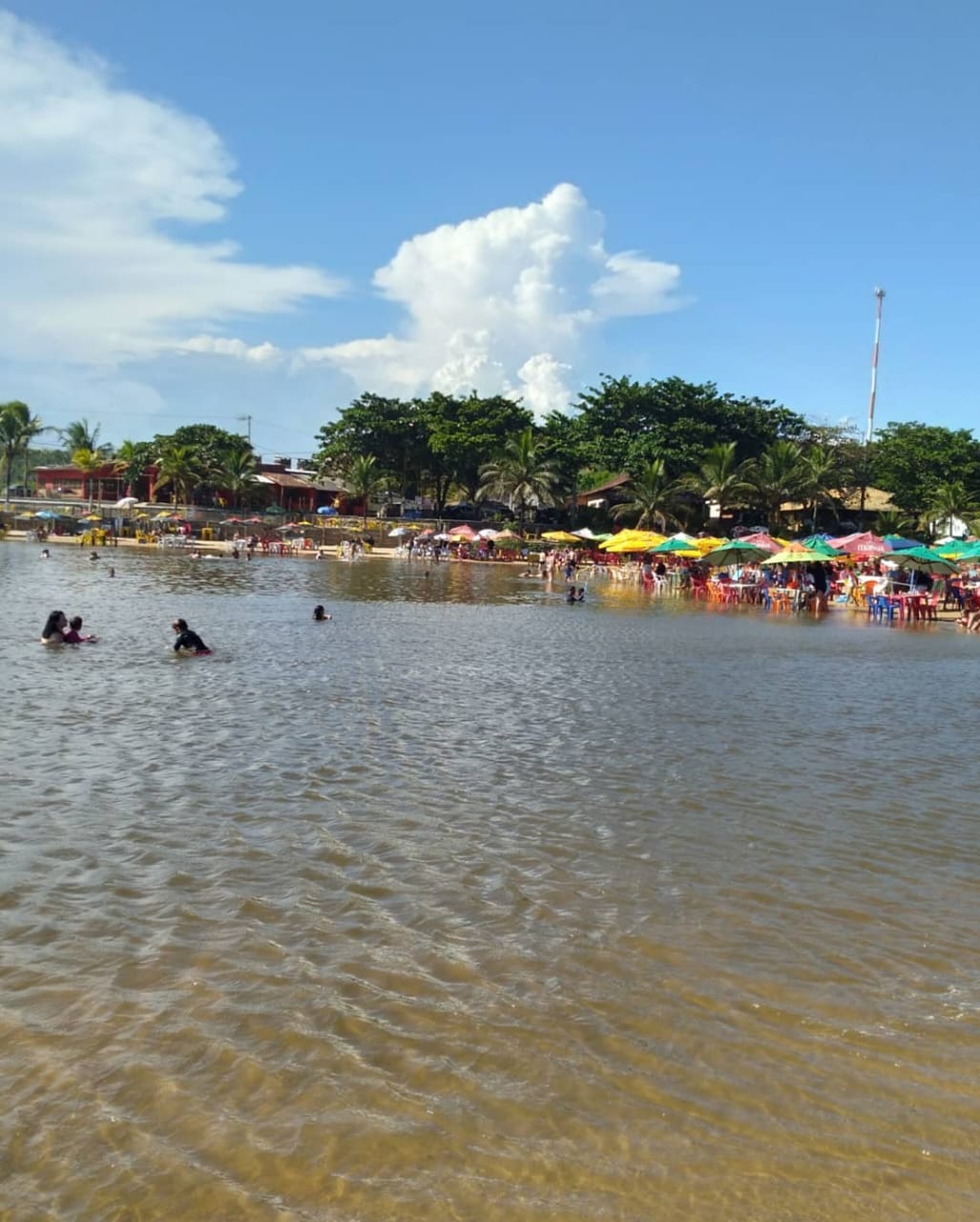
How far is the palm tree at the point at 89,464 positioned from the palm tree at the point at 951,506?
5948cm

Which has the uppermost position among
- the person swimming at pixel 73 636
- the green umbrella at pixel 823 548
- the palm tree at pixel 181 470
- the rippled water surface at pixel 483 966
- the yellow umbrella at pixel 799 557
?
the palm tree at pixel 181 470

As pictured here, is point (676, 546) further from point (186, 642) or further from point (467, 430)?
point (467, 430)

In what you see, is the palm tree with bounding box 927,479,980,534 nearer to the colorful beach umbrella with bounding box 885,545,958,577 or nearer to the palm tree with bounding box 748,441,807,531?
the palm tree with bounding box 748,441,807,531

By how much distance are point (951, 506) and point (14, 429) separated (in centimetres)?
6561

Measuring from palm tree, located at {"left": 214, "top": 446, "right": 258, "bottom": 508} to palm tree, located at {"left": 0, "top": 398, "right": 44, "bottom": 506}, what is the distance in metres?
15.4

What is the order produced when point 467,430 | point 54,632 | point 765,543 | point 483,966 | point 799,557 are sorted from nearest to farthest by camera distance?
point 483,966
point 54,632
point 799,557
point 765,543
point 467,430

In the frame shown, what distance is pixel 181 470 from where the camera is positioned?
2714 inches

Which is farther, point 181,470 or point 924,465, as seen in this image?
point 181,470

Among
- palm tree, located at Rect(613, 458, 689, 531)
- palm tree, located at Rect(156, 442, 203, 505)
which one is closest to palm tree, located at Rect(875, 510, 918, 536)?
palm tree, located at Rect(613, 458, 689, 531)

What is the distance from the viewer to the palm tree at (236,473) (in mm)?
72188

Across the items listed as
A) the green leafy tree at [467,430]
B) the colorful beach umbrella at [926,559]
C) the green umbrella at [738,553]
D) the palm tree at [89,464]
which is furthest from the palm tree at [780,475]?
the palm tree at [89,464]

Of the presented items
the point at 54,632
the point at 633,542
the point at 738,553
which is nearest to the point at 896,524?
the point at 633,542

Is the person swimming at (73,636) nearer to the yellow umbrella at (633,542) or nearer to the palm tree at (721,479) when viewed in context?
the yellow umbrella at (633,542)

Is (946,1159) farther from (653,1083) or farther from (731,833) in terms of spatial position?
(731,833)
